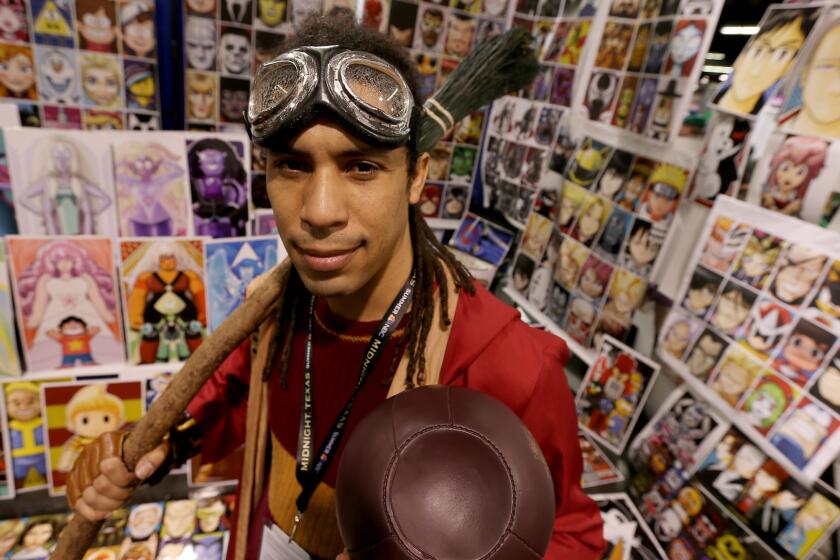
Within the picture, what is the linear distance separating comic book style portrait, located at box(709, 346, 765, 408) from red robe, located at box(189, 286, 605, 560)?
687mm

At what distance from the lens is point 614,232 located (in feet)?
5.99

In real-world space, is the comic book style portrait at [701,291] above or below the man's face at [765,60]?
below

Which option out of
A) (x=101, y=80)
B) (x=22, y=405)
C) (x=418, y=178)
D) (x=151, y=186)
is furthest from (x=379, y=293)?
(x=101, y=80)

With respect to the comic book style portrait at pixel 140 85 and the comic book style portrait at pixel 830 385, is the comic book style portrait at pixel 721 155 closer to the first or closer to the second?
the comic book style portrait at pixel 830 385

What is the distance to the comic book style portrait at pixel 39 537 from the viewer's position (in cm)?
167

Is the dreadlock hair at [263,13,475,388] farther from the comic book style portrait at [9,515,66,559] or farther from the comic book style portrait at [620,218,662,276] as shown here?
the comic book style portrait at [9,515,66,559]

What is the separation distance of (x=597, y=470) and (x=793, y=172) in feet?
4.16

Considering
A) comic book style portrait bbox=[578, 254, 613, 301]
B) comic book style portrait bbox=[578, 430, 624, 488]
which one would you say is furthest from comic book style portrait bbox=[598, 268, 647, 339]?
comic book style portrait bbox=[578, 430, 624, 488]

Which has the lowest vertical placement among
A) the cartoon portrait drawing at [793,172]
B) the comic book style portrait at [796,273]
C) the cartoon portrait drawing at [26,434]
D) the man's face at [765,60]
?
the cartoon portrait drawing at [26,434]

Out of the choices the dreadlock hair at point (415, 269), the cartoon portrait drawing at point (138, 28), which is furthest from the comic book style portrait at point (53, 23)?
the dreadlock hair at point (415, 269)

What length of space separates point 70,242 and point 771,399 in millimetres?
2207

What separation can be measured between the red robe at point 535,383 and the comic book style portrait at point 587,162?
1122 mm

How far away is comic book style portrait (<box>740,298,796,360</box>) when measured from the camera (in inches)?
50.2

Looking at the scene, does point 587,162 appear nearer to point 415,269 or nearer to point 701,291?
point 701,291
